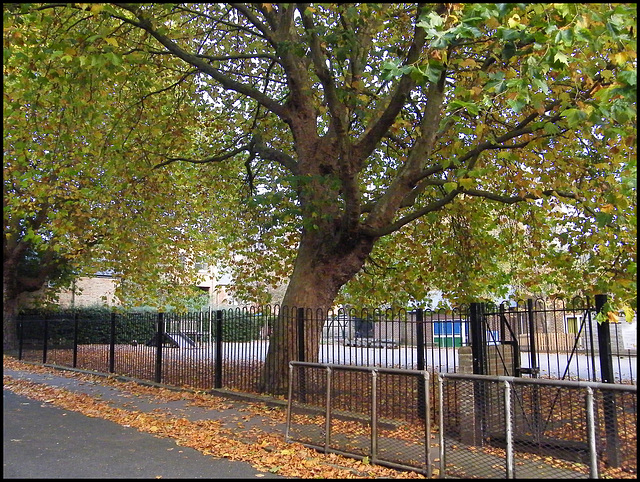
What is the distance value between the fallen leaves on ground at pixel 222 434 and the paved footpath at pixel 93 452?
23 centimetres

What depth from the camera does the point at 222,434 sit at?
8938 millimetres

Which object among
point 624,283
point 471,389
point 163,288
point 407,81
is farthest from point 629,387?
point 163,288

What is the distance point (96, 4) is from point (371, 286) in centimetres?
933

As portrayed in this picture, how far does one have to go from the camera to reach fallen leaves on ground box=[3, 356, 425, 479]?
686 centimetres

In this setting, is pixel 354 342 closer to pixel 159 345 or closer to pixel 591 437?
pixel 159 345

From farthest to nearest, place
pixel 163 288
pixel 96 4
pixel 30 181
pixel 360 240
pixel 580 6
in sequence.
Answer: pixel 163 288 → pixel 30 181 → pixel 360 240 → pixel 96 4 → pixel 580 6

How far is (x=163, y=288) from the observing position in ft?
70.1

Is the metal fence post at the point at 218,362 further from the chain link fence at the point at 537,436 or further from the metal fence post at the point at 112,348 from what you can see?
the chain link fence at the point at 537,436

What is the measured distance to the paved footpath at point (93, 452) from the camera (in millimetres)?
6730

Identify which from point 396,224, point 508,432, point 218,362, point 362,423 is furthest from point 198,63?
point 508,432

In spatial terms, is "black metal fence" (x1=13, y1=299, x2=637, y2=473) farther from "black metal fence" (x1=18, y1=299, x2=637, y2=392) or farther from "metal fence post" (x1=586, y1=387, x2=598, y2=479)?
"metal fence post" (x1=586, y1=387, x2=598, y2=479)

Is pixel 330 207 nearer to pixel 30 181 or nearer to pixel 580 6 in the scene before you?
pixel 580 6

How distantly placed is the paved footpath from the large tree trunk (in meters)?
1.75

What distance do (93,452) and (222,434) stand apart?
1.88m
